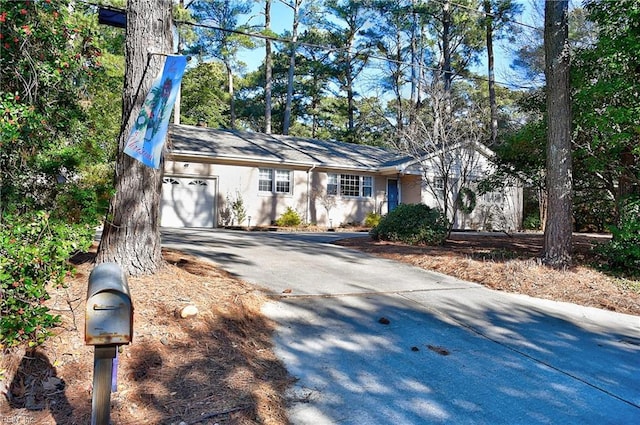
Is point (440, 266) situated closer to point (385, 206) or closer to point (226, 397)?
point (226, 397)

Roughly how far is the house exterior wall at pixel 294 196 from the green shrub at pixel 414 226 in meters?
6.59

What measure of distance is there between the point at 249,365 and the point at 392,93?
3151 centimetres

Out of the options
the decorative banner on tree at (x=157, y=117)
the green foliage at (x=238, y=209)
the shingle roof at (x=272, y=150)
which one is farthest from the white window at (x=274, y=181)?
the decorative banner on tree at (x=157, y=117)

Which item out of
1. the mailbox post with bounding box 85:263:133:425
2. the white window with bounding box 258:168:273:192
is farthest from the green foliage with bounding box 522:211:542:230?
the mailbox post with bounding box 85:263:133:425

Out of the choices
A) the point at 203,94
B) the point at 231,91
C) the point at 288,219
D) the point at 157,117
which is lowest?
the point at 288,219

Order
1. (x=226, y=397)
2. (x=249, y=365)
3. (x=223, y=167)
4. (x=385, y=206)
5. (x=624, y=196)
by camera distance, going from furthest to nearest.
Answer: (x=385, y=206), (x=223, y=167), (x=624, y=196), (x=249, y=365), (x=226, y=397)

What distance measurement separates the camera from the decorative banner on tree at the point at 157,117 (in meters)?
3.67

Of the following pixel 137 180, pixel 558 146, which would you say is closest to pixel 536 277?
pixel 558 146

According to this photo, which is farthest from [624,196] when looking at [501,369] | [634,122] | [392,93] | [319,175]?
[392,93]

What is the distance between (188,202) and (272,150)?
448 centimetres

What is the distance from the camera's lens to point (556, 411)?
325 centimetres

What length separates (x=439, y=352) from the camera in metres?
4.29

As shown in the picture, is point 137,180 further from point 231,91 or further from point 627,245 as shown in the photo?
point 231,91

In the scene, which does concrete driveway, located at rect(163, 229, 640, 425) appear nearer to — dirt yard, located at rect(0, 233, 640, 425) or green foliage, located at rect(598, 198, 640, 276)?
dirt yard, located at rect(0, 233, 640, 425)
